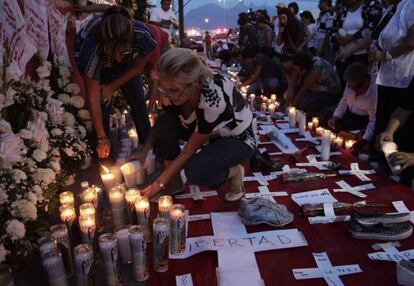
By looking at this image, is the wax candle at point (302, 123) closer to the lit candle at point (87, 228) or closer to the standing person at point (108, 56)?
the standing person at point (108, 56)

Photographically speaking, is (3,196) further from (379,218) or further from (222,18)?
(222,18)

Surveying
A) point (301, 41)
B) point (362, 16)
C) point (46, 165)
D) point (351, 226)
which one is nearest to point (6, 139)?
point (46, 165)

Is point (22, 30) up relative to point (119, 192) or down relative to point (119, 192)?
up

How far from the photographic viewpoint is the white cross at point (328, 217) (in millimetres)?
2203

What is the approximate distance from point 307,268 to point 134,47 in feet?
6.32

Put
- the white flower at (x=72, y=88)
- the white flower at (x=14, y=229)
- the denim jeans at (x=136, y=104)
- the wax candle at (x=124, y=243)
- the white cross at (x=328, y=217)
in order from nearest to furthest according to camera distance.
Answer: the white flower at (x=14, y=229) < the wax candle at (x=124, y=243) < the white cross at (x=328, y=217) < the white flower at (x=72, y=88) < the denim jeans at (x=136, y=104)

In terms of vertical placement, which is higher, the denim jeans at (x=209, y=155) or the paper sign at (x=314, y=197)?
the denim jeans at (x=209, y=155)

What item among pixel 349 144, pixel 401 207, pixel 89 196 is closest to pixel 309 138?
pixel 349 144

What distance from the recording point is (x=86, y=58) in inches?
104

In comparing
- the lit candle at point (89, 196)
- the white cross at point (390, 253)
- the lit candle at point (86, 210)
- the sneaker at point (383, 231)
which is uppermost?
the lit candle at point (86, 210)

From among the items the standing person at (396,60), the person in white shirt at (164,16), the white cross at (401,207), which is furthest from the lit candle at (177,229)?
the person in white shirt at (164,16)

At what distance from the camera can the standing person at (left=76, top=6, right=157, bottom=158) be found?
2.45 metres

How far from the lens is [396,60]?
9.96ft

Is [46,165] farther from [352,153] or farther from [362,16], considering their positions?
[362,16]
